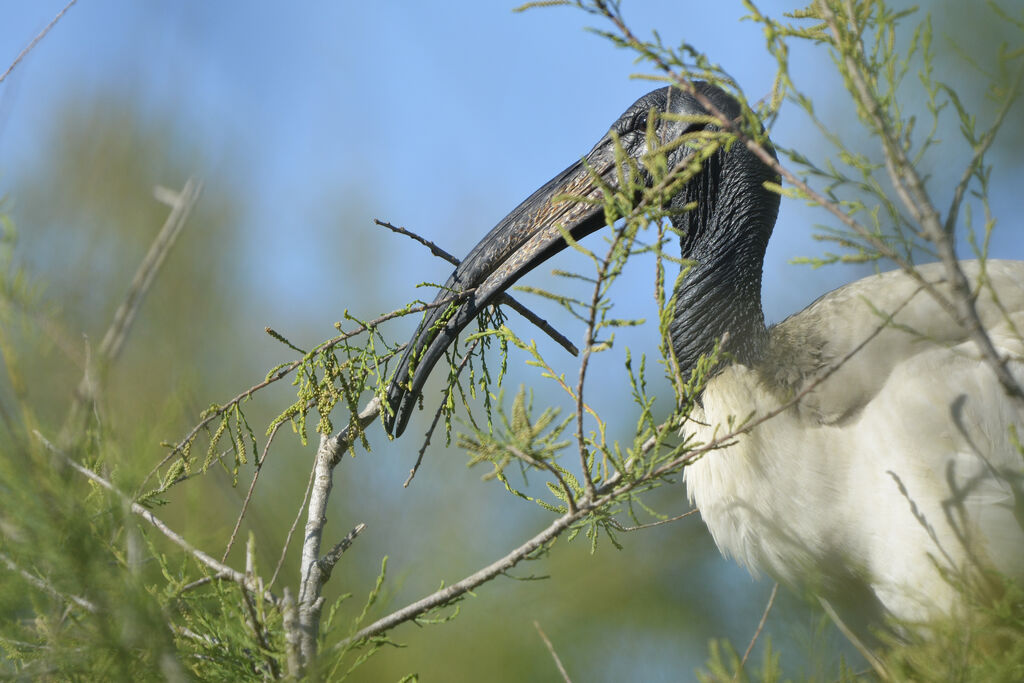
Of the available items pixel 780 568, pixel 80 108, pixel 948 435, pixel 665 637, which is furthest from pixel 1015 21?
pixel 80 108

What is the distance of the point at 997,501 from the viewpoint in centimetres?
174

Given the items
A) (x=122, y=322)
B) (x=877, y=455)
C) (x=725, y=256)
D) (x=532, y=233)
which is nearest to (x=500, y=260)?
(x=532, y=233)

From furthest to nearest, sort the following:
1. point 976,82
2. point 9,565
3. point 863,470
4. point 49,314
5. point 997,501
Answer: point 976,82 < point 863,470 < point 997,501 < point 49,314 < point 9,565

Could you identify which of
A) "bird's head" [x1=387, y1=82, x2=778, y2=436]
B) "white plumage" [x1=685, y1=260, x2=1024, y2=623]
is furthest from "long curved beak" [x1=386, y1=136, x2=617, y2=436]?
"white plumage" [x1=685, y1=260, x2=1024, y2=623]

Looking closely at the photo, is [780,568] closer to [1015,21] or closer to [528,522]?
[1015,21]

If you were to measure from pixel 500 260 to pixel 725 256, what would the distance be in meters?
0.59

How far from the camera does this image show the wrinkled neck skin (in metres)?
2.08

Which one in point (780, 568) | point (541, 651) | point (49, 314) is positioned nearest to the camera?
point (49, 314)

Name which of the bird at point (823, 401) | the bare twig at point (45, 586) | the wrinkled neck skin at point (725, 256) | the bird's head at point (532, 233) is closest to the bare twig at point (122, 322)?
the bare twig at point (45, 586)

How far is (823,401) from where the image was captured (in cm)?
189

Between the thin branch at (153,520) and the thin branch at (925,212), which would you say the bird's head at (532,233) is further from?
the thin branch at (925,212)

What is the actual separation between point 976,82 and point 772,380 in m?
5.06

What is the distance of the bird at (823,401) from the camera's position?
1.76 metres

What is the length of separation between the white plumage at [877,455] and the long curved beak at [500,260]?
0.50 m
